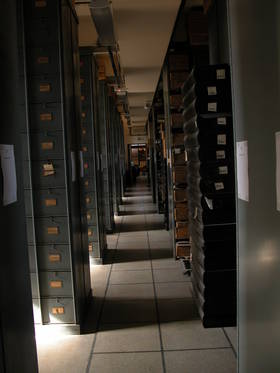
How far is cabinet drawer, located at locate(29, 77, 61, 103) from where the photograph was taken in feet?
9.89

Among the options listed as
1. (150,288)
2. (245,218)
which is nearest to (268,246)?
(245,218)

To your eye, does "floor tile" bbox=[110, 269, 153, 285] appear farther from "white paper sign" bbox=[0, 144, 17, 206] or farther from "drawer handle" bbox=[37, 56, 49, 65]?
"white paper sign" bbox=[0, 144, 17, 206]

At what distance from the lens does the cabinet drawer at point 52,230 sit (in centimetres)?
313

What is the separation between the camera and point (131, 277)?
4648 millimetres

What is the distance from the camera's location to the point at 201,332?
315cm

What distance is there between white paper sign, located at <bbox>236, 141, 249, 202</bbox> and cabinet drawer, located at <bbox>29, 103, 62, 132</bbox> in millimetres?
1859

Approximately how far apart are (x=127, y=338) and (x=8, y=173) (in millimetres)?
2132

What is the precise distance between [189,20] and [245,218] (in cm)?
362

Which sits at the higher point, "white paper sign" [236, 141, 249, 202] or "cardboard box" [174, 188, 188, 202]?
"white paper sign" [236, 141, 249, 202]

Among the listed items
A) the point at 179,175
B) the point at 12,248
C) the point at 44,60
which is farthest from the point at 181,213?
the point at 12,248

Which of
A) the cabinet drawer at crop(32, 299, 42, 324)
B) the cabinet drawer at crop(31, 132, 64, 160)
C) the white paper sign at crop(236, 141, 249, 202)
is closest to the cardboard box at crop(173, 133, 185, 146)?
the cabinet drawer at crop(31, 132, 64, 160)

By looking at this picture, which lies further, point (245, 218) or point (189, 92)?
point (189, 92)

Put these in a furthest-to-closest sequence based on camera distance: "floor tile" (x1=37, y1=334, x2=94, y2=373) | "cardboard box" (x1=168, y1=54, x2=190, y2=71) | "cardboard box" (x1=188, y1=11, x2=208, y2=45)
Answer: "cardboard box" (x1=168, y1=54, x2=190, y2=71) < "cardboard box" (x1=188, y1=11, x2=208, y2=45) < "floor tile" (x1=37, y1=334, x2=94, y2=373)

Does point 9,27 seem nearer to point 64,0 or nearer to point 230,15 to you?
point 230,15
